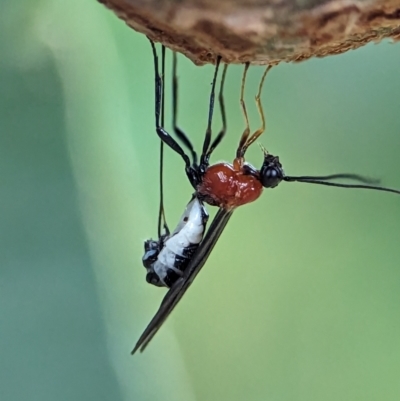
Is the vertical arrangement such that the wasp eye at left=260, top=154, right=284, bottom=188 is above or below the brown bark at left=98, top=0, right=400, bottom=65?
below

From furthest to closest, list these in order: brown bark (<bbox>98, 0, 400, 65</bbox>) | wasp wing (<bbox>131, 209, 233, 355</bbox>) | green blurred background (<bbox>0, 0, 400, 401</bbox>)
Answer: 1. green blurred background (<bbox>0, 0, 400, 401</bbox>)
2. wasp wing (<bbox>131, 209, 233, 355</bbox>)
3. brown bark (<bbox>98, 0, 400, 65</bbox>)

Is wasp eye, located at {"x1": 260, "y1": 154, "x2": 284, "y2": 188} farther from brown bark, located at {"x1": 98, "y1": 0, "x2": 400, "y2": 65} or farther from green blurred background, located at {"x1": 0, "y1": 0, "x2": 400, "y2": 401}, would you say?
green blurred background, located at {"x1": 0, "y1": 0, "x2": 400, "y2": 401}

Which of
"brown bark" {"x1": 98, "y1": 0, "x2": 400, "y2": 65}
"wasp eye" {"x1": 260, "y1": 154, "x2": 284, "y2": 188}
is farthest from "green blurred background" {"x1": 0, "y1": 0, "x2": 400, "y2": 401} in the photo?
"brown bark" {"x1": 98, "y1": 0, "x2": 400, "y2": 65}

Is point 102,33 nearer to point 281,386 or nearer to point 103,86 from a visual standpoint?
point 103,86

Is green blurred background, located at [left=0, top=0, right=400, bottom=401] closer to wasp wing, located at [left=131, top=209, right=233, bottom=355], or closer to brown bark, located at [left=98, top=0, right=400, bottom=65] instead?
wasp wing, located at [left=131, top=209, right=233, bottom=355]

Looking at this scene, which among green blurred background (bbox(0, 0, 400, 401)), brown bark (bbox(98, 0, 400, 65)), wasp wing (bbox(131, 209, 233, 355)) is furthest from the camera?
green blurred background (bbox(0, 0, 400, 401))

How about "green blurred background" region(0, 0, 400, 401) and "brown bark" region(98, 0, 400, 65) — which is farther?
"green blurred background" region(0, 0, 400, 401)

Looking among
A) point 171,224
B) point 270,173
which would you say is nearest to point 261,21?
point 270,173
